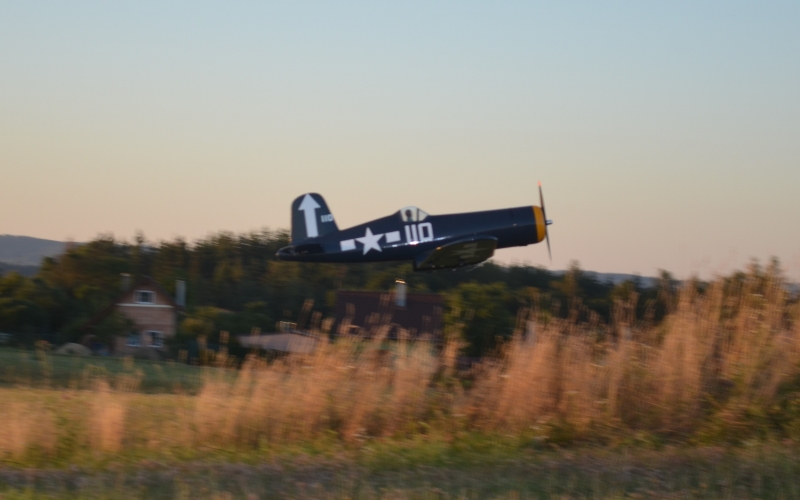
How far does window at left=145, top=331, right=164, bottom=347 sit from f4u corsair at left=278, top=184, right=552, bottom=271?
29.8 m

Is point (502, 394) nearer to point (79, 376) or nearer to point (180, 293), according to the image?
point (79, 376)

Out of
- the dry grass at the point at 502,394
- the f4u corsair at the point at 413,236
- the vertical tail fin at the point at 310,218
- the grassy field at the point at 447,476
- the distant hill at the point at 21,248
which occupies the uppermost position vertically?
the distant hill at the point at 21,248

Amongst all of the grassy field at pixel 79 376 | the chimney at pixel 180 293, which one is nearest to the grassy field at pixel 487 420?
the grassy field at pixel 79 376

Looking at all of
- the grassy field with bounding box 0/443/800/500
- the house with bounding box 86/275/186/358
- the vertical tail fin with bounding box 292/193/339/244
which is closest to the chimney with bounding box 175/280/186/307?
the house with bounding box 86/275/186/358

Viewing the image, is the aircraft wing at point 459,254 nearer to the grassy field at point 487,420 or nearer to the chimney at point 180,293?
the grassy field at point 487,420

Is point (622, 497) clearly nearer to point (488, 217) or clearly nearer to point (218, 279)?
point (488, 217)

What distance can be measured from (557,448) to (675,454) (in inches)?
40.0

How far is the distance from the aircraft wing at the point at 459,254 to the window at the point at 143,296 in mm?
31535

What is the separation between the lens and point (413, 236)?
8859 mm

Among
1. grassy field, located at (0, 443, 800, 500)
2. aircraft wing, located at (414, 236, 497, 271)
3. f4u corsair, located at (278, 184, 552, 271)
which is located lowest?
grassy field, located at (0, 443, 800, 500)

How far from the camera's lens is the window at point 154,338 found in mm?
37031

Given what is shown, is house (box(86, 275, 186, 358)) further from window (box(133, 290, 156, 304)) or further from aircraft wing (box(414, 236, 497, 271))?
aircraft wing (box(414, 236, 497, 271))

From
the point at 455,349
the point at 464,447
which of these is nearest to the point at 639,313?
the point at 455,349

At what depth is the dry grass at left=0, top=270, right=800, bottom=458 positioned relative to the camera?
7238 mm
